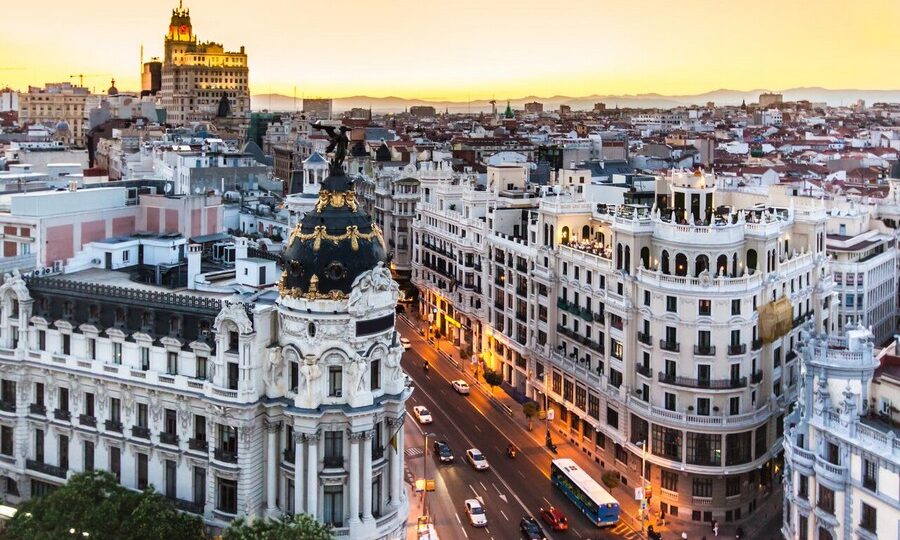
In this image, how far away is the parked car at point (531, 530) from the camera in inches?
3300

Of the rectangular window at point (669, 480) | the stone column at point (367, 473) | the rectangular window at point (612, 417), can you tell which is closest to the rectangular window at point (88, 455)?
the stone column at point (367, 473)

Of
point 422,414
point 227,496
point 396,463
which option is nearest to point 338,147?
point 396,463

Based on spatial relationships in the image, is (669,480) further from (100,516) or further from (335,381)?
(100,516)

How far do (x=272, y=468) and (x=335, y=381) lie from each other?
7.96 m

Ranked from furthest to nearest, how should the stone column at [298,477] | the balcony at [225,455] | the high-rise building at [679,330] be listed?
the high-rise building at [679,330] < the balcony at [225,455] < the stone column at [298,477]

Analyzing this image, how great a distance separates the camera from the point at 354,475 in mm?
68938

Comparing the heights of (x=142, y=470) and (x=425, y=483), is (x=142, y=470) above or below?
above

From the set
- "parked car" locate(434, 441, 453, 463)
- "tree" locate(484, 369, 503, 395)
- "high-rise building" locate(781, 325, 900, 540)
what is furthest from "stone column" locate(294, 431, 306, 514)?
"tree" locate(484, 369, 503, 395)

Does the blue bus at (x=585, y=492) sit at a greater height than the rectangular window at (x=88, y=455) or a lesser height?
lesser

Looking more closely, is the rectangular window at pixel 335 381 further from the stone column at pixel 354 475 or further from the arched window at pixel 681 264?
the arched window at pixel 681 264

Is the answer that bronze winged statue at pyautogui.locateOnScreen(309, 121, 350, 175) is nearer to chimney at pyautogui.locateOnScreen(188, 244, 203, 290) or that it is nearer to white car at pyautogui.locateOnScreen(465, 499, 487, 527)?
chimney at pyautogui.locateOnScreen(188, 244, 203, 290)

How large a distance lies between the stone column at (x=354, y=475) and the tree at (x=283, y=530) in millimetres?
3747

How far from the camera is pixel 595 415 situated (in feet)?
338

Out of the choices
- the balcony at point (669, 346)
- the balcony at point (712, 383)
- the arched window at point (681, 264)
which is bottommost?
the balcony at point (712, 383)
